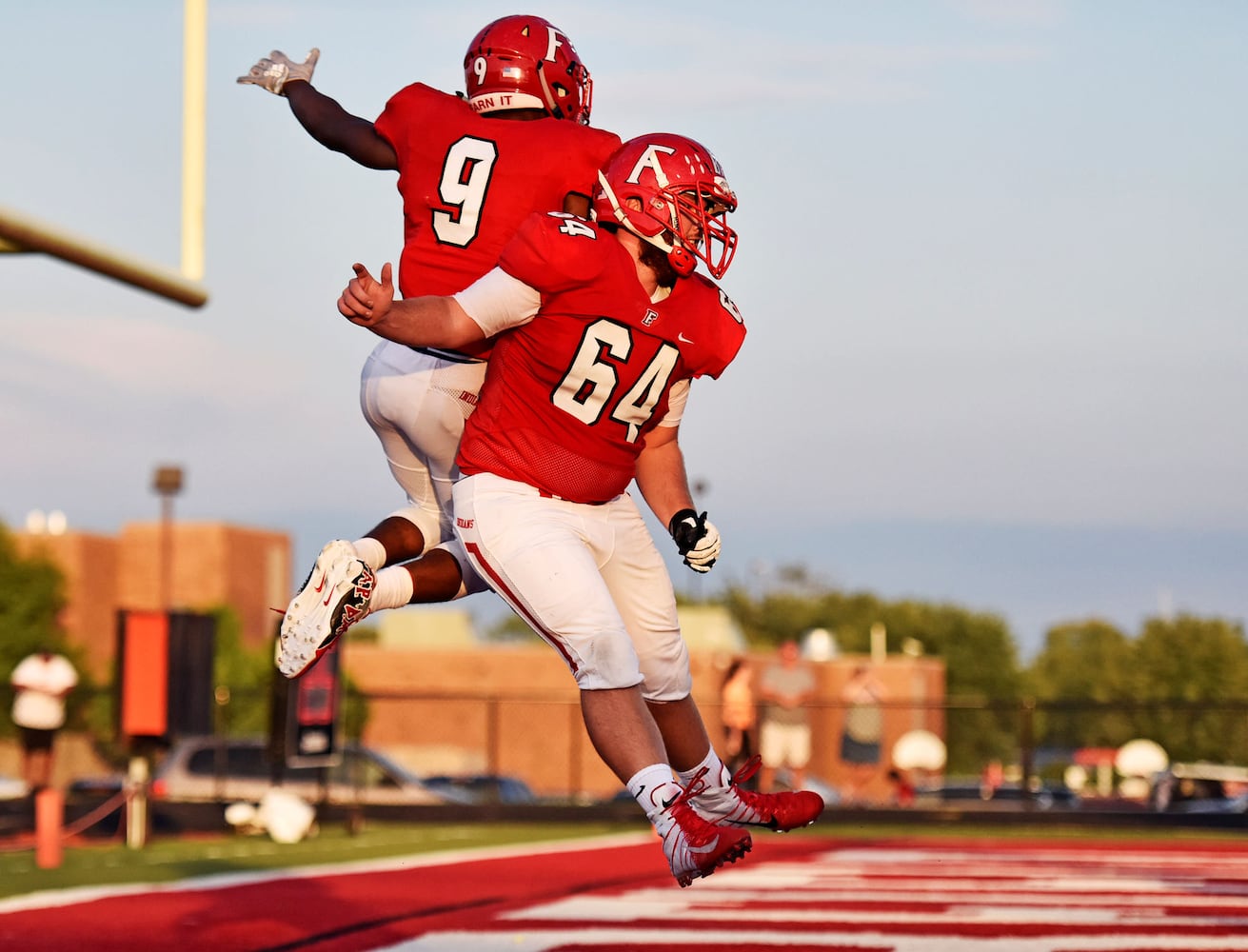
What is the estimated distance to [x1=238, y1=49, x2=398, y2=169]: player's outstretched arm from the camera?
514 cm

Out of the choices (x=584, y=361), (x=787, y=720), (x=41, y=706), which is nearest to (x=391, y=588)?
(x=584, y=361)

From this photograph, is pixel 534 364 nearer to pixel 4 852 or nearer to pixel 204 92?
pixel 204 92

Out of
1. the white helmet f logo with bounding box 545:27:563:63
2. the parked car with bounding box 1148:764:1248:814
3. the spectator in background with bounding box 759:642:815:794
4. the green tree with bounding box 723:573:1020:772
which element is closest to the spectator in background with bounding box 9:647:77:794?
the spectator in background with bounding box 759:642:815:794

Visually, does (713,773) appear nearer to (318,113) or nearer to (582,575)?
(582,575)

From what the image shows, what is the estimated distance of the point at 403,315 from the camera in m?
4.19

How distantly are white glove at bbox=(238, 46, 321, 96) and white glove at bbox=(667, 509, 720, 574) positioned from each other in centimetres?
184

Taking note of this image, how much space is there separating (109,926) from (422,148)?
3.30 meters

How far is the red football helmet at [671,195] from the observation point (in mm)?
4445

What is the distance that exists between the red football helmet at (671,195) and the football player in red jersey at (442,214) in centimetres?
33

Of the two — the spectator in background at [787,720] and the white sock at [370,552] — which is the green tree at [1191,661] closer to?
the spectator in background at [787,720]

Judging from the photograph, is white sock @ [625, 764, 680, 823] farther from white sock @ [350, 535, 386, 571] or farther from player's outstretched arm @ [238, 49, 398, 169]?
player's outstretched arm @ [238, 49, 398, 169]

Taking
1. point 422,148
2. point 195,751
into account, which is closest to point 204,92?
point 422,148

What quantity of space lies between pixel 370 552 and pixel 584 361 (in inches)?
38.3

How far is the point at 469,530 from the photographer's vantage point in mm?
4555
